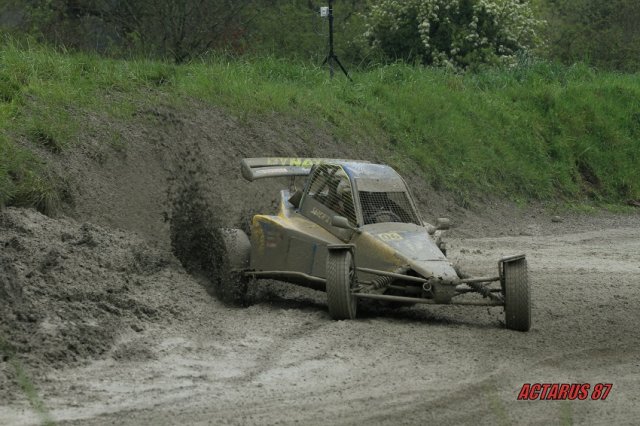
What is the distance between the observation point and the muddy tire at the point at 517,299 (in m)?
10.5

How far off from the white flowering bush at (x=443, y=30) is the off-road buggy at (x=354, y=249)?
1542 centimetres

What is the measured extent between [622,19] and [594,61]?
8.16 feet

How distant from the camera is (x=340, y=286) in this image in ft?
34.7

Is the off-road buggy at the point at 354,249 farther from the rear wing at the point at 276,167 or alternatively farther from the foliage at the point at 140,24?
→ the foliage at the point at 140,24

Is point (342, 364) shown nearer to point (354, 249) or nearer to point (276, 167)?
point (354, 249)

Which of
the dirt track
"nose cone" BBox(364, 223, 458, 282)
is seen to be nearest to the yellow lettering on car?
"nose cone" BBox(364, 223, 458, 282)

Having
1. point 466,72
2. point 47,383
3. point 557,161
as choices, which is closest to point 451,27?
point 466,72

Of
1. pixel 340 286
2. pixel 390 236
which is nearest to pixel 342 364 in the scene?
pixel 340 286

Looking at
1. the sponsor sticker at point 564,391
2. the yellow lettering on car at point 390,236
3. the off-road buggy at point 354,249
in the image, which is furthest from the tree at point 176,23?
the sponsor sticker at point 564,391

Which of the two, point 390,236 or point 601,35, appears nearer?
point 390,236

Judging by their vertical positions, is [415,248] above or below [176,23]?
below

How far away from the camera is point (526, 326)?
1056cm

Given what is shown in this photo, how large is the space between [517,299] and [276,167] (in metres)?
3.61

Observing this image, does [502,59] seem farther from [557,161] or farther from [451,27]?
[557,161]
